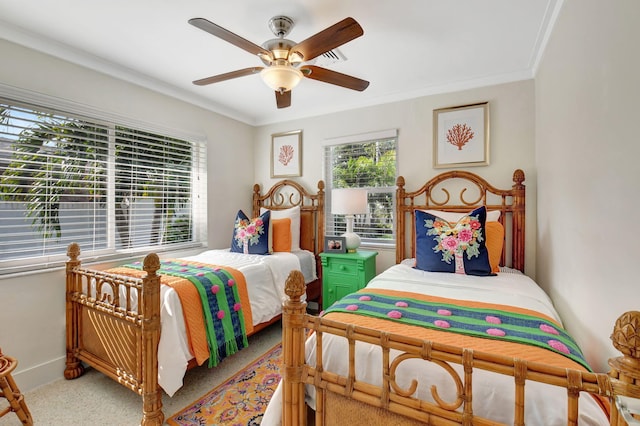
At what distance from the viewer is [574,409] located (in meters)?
0.73

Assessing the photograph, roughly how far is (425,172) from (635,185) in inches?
81.6

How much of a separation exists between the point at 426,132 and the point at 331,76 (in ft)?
4.73

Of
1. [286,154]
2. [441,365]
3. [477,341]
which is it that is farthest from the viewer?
A: [286,154]

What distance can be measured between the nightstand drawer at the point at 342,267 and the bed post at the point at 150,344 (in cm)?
166

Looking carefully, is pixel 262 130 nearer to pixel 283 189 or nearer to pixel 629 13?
pixel 283 189

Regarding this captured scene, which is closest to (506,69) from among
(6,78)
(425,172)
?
(425,172)

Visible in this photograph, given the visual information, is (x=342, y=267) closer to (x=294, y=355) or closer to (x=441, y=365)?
(x=294, y=355)

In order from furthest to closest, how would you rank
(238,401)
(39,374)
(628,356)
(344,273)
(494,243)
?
1. (344,273)
2. (494,243)
3. (39,374)
4. (238,401)
5. (628,356)

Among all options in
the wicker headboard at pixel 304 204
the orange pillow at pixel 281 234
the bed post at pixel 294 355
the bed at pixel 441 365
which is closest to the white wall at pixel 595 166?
the bed at pixel 441 365

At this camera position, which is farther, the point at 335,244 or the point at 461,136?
the point at 335,244

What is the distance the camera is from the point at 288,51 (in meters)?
1.78

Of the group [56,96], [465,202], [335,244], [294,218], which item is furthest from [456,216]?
[56,96]

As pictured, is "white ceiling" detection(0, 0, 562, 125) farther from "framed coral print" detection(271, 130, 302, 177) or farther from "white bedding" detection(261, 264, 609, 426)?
"white bedding" detection(261, 264, 609, 426)

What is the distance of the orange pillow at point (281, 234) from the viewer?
318 centimetres
